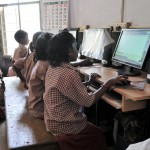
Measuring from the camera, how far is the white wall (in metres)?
2.23

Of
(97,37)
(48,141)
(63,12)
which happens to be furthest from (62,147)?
(63,12)

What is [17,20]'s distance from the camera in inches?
201

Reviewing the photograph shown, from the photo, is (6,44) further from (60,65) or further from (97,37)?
(60,65)

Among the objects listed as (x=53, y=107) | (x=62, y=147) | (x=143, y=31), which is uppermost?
(x=143, y=31)

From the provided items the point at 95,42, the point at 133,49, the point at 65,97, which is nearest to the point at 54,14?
the point at 95,42

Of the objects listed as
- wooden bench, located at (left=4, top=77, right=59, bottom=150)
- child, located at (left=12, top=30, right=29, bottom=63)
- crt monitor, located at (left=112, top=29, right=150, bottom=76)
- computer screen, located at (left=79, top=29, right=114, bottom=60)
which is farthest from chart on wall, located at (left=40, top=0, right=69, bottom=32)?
crt monitor, located at (left=112, top=29, right=150, bottom=76)

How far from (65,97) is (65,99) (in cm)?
2

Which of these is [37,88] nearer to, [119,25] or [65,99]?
[65,99]

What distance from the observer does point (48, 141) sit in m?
1.51

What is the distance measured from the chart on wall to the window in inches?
19.5

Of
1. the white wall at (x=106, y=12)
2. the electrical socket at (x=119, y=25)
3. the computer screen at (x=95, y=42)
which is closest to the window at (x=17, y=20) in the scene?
the white wall at (x=106, y=12)

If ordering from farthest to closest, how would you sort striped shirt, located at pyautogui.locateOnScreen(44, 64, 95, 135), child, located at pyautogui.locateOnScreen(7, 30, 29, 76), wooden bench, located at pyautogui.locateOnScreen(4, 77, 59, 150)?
child, located at pyautogui.locateOnScreen(7, 30, 29, 76) < wooden bench, located at pyautogui.locateOnScreen(4, 77, 59, 150) < striped shirt, located at pyautogui.locateOnScreen(44, 64, 95, 135)

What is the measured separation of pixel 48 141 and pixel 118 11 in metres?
1.85

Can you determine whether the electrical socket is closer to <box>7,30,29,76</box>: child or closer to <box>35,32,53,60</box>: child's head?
<box>35,32,53,60</box>: child's head
